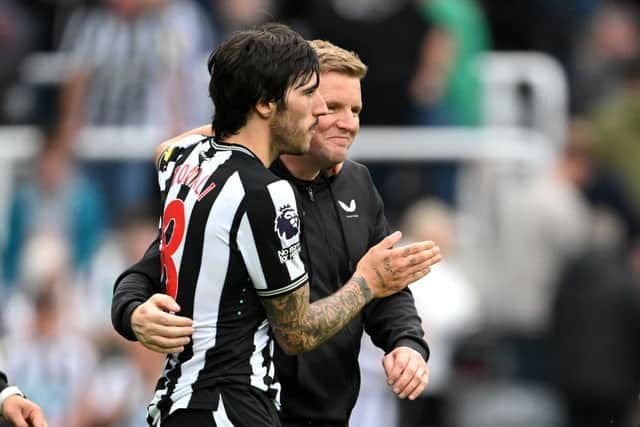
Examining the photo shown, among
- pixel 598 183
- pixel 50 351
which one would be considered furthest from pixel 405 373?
pixel 598 183

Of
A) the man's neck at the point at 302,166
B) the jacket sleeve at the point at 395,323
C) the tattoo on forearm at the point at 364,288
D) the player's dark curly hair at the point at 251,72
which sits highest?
the player's dark curly hair at the point at 251,72

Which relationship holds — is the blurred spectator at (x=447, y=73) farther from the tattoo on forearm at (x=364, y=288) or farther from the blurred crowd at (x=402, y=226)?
the tattoo on forearm at (x=364, y=288)

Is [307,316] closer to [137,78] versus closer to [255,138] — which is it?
[255,138]

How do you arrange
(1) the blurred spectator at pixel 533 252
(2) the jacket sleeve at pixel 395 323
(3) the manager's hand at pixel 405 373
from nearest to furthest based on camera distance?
(3) the manager's hand at pixel 405 373, (2) the jacket sleeve at pixel 395 323, (1) the blurred spectator at pixel 533 252

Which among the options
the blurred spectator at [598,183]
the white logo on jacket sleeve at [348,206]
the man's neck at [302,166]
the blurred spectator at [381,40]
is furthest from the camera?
the blurred spectator at [598,183]

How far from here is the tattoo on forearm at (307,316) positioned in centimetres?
529

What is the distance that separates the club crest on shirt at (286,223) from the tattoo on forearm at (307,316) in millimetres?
194

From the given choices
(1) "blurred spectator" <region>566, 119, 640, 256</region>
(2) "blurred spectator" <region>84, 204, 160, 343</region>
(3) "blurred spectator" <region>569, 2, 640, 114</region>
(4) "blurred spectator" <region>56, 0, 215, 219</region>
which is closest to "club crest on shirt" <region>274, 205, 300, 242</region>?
(2) "blurred spectator" <region>84, 204, 160, 343</region>

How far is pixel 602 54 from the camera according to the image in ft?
48.6

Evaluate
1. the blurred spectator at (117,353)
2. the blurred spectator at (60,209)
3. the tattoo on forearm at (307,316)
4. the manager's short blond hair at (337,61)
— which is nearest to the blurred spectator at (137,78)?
the blurred spectator at (60,209)

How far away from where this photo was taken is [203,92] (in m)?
12.3

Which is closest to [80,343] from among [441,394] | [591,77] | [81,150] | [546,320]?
[81,150]

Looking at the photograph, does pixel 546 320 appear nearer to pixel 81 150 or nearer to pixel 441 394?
pixel 441 394

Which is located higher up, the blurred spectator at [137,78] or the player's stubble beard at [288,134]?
the player's stubble beard at [288,134]
